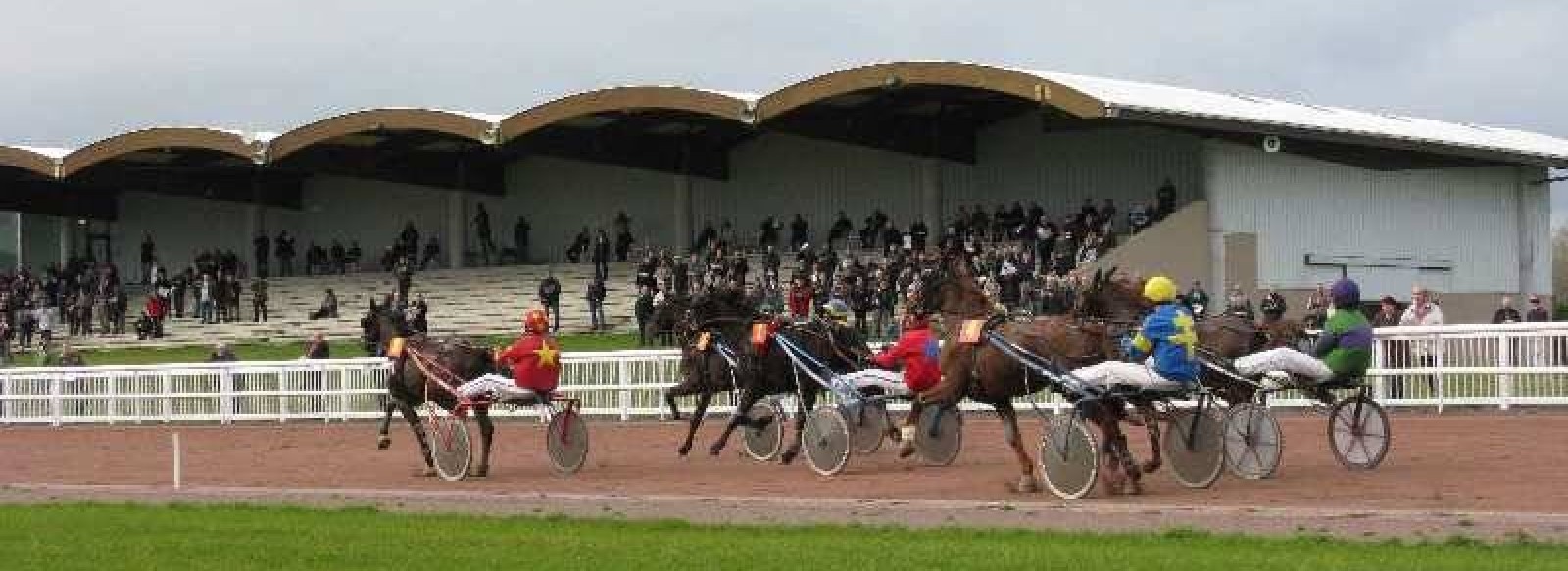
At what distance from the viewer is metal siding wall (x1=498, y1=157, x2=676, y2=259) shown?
56.6 metres

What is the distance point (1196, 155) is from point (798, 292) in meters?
13.7

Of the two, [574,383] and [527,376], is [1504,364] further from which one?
[574,383]

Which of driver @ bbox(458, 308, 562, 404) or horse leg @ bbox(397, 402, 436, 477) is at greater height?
driver @ bbox(458, 308, 562, 404)

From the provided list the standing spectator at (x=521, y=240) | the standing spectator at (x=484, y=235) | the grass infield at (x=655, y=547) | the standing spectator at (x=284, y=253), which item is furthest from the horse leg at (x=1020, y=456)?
the standing spectator at (x=284, y=253)

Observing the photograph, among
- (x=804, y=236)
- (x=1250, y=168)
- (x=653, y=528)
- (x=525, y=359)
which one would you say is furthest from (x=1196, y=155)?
(x=653, y=528)

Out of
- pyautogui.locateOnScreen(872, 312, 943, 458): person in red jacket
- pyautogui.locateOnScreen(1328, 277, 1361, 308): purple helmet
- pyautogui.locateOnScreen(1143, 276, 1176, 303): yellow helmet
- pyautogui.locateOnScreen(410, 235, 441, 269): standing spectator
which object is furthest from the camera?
pyautogui.locateOnScreen(410, 235, 441, 269): standing spectator

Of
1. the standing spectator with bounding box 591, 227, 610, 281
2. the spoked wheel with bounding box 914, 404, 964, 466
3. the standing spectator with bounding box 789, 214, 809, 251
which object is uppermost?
the standing spectator with bounding box 789, 214, 809, 251

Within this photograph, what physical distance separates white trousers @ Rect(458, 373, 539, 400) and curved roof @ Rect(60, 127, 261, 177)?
33894mm

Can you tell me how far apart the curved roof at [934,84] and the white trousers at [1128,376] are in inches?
914

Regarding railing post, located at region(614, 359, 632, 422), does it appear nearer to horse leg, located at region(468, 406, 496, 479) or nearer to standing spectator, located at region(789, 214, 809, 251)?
horse leg, located at region(468, 406, 496, 479)

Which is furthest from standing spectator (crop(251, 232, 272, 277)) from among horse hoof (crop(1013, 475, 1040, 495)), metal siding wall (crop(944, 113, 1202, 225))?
horse hoof (crop(1013, 475, 1040, 495))

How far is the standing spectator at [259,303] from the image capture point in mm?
53438

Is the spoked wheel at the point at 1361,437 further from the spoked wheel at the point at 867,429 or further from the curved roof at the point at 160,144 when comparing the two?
the curved roof at the point at 160,144

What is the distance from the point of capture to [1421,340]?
1002 inches
